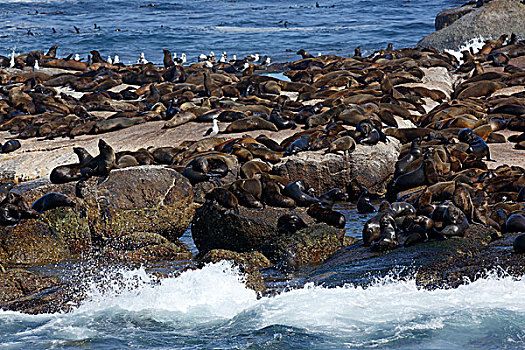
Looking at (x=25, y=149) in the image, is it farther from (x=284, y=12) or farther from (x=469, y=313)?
(x=284, y=12)

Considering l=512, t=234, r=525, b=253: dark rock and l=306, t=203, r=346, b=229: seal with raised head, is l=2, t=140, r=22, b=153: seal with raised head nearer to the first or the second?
Answer: l=306, t=203, r=346, b=229: seal with raised head

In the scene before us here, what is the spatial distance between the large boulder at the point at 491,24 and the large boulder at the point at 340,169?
1747 centimetres

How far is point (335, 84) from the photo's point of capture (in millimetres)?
18562

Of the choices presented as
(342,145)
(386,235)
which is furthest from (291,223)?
(342,145)

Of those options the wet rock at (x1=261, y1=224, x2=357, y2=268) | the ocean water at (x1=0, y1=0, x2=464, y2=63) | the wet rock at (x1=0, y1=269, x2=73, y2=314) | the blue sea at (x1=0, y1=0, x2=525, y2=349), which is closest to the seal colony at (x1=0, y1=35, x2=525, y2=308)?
the wet rock at (x1=261, y1=224, x2=357, y2=268)

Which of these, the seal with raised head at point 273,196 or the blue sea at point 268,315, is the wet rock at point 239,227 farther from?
the blue sea at point 268,315

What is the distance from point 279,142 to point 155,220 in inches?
146

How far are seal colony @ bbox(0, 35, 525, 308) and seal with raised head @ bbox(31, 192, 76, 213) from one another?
0.05ft

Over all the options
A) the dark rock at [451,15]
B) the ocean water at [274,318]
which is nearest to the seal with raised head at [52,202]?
the ocean water at [274,318]

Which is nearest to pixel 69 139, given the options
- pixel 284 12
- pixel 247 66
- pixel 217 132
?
pixel 217 132

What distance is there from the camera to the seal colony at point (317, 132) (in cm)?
912

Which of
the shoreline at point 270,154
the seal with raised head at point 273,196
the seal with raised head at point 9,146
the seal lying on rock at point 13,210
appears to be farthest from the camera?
the seal with raised head at point 9,146

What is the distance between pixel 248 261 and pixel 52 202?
3.12 m

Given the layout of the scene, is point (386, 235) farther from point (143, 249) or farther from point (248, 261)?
point (143, 249)
